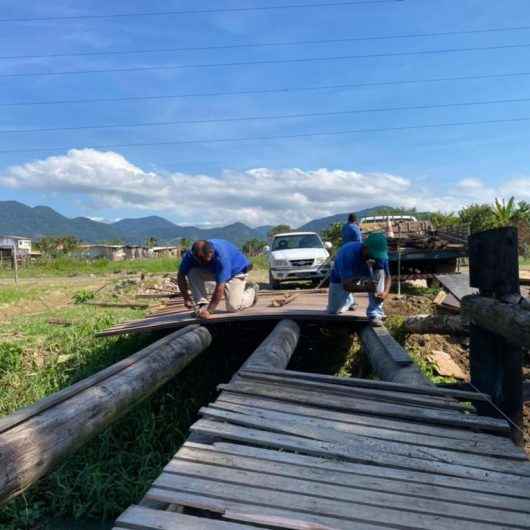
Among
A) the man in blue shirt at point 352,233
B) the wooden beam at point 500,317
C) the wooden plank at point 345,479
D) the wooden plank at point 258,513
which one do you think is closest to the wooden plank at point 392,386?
the wooden beam at point 500,317

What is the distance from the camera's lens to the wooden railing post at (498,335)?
132 inches

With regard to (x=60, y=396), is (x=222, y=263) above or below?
above

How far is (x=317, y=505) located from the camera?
1845 millimetres

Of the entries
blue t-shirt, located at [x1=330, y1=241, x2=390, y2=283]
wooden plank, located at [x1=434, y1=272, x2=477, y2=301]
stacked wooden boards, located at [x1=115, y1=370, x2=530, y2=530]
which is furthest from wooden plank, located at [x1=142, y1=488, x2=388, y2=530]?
blue t-shirt, located at [x1=330, y1=241, x2=390, y2=283]

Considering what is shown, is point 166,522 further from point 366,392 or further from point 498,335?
point 498,335

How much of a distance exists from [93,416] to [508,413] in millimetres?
2607

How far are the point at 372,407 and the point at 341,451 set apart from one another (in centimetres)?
69

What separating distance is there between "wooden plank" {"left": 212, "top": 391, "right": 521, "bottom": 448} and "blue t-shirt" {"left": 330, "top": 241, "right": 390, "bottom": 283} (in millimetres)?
2909

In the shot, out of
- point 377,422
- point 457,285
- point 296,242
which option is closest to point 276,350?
point 377,422

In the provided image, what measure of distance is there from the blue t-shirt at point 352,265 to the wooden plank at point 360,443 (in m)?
3.18

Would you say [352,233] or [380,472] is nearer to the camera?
[380,472]

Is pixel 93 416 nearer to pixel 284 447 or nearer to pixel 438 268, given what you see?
pixel 284 447

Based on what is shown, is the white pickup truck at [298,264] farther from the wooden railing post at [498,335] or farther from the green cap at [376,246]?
the wooden railing post at [498,335]

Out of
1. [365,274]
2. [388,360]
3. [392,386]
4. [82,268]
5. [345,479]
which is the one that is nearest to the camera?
[345,479]
